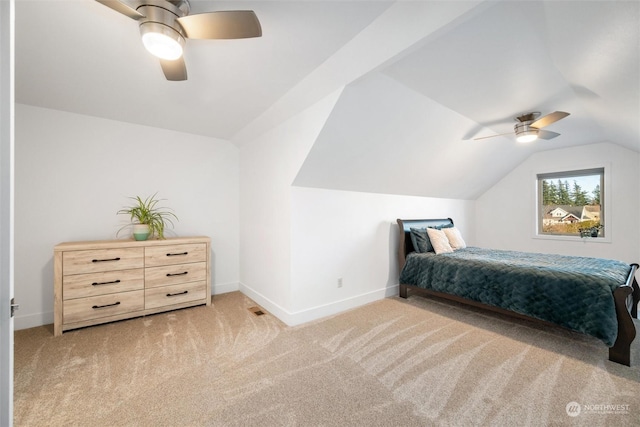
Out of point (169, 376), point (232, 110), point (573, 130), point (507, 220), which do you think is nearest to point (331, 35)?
point (232, 110)

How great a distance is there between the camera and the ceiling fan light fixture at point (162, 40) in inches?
55.3

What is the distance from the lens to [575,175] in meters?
4.39

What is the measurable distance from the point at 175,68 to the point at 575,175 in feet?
19.9

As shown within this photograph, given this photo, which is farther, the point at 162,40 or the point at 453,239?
the point at 453,239

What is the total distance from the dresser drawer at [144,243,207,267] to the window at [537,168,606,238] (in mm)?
5891

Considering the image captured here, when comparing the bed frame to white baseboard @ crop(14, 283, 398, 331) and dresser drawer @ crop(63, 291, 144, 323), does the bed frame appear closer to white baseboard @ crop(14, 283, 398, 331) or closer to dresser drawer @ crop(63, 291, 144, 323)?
white baseboard @ crop(14, 283, 398, 331)

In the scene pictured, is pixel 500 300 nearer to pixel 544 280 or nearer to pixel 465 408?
pixel 544 280

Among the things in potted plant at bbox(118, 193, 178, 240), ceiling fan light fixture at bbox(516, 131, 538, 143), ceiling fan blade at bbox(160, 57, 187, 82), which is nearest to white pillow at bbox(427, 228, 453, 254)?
ceiling fan light fixture at bbox(516, 131, 538, 143)

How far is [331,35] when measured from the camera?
166 cm

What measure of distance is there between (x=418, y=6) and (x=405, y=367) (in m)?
2.42

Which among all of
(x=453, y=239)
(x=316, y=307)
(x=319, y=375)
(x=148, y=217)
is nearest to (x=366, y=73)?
(x=319, y=375)

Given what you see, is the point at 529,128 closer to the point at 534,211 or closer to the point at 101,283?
the point at 534,211

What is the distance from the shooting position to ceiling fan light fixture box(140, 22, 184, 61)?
140 centimetres

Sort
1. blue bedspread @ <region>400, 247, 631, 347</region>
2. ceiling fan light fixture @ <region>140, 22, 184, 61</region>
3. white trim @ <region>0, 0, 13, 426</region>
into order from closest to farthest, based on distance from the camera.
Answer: white trim @ <region>0, 0, 13, 426</region>, ceiling fan light fixture @ <region>140, 22, 184, 61</region>, blue bedspread @ <region>400, 247, 631, 347</region>
